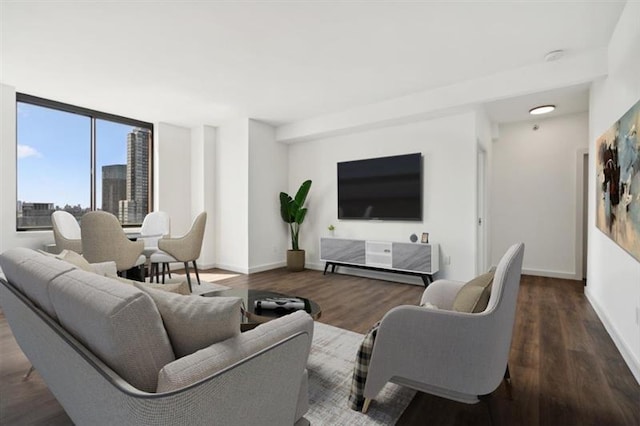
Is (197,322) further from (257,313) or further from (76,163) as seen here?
(76,163)

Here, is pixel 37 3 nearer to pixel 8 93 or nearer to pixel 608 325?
pixel 8 93

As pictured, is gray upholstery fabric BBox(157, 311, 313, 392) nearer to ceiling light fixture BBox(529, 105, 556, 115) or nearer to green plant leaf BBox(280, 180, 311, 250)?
green plant leaf BBox(280, 180, 311, 250)

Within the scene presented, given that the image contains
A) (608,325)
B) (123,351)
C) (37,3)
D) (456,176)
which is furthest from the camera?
(456,176)

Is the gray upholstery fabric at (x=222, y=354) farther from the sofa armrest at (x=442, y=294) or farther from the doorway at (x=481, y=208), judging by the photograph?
the doorway at (x=481, y=208)

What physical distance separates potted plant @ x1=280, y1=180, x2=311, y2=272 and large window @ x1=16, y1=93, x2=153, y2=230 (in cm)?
232

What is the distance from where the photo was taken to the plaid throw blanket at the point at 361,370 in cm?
153

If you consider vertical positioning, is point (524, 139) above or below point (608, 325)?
above

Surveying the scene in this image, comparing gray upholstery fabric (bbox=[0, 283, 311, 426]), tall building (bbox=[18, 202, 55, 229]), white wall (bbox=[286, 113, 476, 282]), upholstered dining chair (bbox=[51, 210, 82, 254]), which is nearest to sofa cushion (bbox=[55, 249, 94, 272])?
gray upholstery fabric (bbox=[0, 283, 311, 426])

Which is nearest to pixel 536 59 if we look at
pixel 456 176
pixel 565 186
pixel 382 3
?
pixel 456 176

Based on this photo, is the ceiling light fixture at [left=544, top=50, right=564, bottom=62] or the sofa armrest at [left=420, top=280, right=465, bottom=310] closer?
the sofa armrest at [left=420, top=280, right=465, bottom=310]

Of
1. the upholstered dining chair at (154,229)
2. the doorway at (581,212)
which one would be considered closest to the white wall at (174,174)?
the upholstered dining chair at (154,229)

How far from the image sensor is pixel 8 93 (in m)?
3.63

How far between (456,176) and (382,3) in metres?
2.47

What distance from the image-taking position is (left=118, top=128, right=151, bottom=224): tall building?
16.6ft
